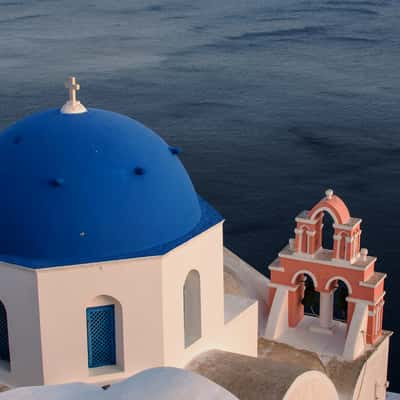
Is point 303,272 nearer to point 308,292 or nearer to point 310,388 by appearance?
point 308,292

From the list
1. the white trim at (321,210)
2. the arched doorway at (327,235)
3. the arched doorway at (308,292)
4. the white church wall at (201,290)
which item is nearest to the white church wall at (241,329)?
the white church wall at (201,290)

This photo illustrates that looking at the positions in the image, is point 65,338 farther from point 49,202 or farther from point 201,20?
point 201,20

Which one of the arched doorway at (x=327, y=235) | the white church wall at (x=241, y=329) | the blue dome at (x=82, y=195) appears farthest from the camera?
the arched doorway at (x=327, y=235)

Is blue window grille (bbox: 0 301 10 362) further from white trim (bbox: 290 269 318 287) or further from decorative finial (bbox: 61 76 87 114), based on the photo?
white trim (bbox: 290 269 318 287)

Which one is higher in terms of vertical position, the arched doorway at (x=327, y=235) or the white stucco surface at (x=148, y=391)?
the white stucco surface at (x=148, y=391)

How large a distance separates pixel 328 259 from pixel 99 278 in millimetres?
7040

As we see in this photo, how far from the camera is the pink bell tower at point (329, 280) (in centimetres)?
1822

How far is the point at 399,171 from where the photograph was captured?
41.1m

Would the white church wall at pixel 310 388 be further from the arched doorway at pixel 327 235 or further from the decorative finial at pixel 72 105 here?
the arched doorway at pixel 327 235

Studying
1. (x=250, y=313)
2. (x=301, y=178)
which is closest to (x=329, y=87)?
(x=301, y=178)

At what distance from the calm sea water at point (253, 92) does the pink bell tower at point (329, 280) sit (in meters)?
7.27

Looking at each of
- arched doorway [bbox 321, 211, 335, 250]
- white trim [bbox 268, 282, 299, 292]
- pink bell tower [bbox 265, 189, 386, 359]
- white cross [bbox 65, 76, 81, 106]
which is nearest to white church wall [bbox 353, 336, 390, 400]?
pink bell tower [bbox 265, 189, 386, 359]

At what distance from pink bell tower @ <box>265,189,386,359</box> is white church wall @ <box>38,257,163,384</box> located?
5.89 meters

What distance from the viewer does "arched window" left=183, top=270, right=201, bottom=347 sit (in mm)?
14516
